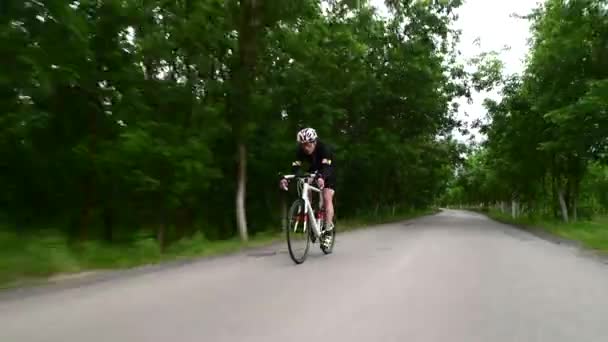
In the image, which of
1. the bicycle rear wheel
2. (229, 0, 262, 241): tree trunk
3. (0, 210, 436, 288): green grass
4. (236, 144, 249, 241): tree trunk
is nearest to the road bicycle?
the bicycle rear wheel

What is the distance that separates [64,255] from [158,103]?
4.98 meters

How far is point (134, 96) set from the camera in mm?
10859

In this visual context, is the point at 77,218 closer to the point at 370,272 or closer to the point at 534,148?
the point at 370,272

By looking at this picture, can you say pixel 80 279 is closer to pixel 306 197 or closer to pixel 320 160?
pixel 306 197

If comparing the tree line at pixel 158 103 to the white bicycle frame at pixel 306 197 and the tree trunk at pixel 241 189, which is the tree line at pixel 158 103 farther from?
the white bicycle frame at pixel 306 197

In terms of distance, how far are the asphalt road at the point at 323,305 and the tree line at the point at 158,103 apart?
3.51 meters

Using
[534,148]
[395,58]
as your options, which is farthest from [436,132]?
[395,58]

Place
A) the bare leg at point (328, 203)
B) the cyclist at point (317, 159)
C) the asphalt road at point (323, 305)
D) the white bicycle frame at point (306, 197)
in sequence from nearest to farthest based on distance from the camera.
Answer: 1. the asphalt road at point (323, 305)
2. the cyclist at point (317, 159)
3. the white bicycle frame at point (306, 197)
4. the bare leg at point (328, 203)

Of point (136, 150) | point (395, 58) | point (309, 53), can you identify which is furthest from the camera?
point (395, 58)

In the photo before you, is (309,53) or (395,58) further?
(395,58)

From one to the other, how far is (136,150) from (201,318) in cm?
588

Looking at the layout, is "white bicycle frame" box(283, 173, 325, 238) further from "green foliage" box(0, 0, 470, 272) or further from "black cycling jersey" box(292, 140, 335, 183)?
"green foliage" box(0, 0, 470, 272)

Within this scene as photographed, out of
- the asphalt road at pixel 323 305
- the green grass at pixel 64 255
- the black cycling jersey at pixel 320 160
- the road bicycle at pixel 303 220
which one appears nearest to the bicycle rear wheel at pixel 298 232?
the road bicycle at pixel 303 220

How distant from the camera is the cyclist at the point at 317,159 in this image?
827 centimetres
